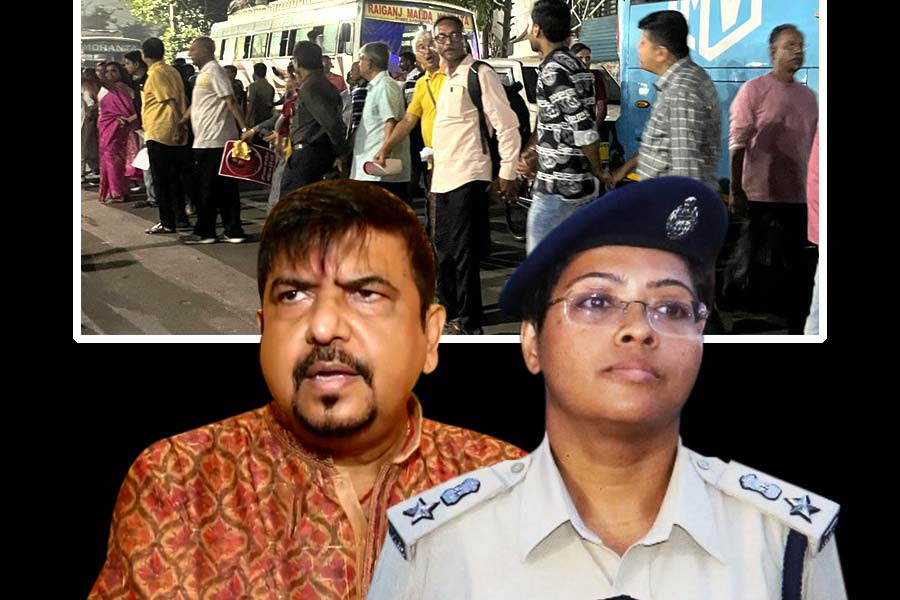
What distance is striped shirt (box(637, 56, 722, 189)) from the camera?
10.9ft

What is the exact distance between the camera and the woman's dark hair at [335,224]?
2.22 meters

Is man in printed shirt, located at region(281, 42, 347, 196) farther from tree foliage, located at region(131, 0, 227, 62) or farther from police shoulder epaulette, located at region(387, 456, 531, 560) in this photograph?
police shoulder epaulette, located at region(387, 456, 531, 560)

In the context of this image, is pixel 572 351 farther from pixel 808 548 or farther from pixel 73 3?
pixel 73 3

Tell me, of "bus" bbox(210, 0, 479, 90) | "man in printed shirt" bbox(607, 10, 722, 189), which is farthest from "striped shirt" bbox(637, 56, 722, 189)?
"bus" bbox(210, 0, 479, 90)

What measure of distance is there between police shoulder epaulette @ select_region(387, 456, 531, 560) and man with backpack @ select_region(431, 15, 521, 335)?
137 cm

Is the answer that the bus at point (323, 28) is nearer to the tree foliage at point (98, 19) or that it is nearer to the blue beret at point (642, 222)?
the tree foliage at point (98, 19)

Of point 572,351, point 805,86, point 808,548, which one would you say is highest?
point 805,86

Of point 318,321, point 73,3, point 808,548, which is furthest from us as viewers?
point 73,3

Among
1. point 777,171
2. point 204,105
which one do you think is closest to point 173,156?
point 204,105

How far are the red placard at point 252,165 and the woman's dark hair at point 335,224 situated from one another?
1.11 meters

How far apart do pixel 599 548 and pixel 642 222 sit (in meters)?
0.58

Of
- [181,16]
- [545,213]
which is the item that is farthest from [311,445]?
[181,16]

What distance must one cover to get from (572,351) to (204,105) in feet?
6.24

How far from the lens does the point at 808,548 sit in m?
2.05
